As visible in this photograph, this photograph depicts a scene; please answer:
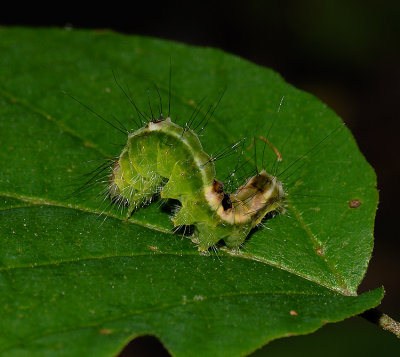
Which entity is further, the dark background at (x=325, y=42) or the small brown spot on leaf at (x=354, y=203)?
the dark background at (x=325, y=42)

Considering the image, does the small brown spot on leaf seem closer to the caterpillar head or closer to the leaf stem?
the caterpillar head

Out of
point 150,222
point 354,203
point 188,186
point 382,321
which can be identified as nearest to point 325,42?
point 354,203

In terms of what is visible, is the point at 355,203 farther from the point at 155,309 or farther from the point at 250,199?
the point at 155,309

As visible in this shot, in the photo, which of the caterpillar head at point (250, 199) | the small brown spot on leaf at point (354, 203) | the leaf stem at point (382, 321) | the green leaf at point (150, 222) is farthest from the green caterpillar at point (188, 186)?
the leaf stem at point (382, 321)

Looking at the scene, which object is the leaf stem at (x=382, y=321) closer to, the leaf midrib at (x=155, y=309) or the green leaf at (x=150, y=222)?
the green leaf at (x=150, y=222)

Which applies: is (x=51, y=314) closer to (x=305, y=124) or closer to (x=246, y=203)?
(x=246, y=203)

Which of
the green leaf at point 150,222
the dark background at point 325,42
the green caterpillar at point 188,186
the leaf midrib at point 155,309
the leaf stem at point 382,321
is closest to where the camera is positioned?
the leaf midrib at point 155,309

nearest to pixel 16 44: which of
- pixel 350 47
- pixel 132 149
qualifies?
pixel 132 149
